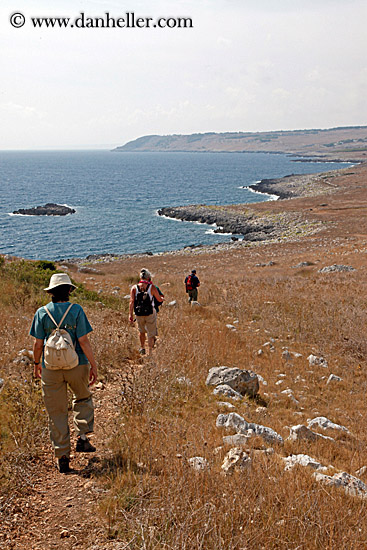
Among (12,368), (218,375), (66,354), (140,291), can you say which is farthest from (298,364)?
(66,354)

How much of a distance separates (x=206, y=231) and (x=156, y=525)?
62293 mm

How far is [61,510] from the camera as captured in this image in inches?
144

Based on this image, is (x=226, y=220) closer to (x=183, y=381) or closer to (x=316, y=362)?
(x=316, y=362)

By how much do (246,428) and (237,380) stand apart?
5.73 feet

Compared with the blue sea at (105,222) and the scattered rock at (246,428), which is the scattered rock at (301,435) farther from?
the blue sea at (105,222)

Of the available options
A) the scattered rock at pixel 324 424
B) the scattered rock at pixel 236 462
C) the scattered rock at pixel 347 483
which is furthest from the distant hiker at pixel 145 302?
the scattered rock at pixel 347 483

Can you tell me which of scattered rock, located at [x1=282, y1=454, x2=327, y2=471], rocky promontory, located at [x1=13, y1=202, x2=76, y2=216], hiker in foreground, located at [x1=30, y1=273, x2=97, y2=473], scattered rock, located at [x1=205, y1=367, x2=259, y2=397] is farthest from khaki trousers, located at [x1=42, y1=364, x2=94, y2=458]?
rocky promontory, located at [x1=13, y1=202, x2=76, y2=216]

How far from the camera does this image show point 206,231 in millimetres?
64812

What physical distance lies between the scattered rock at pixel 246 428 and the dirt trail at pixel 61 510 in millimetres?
1589

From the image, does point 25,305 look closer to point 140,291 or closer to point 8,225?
point 140,291

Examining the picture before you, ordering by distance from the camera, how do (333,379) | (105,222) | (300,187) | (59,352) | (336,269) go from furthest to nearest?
(300,187)
(105,222)
(336,269)
(333,379)
(59,352)

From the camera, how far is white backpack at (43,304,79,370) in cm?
412

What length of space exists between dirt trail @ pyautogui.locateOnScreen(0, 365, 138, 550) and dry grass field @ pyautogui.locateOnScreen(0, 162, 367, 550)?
0.01 metres

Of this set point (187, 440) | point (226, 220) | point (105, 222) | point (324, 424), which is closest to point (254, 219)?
point (226, 220)
